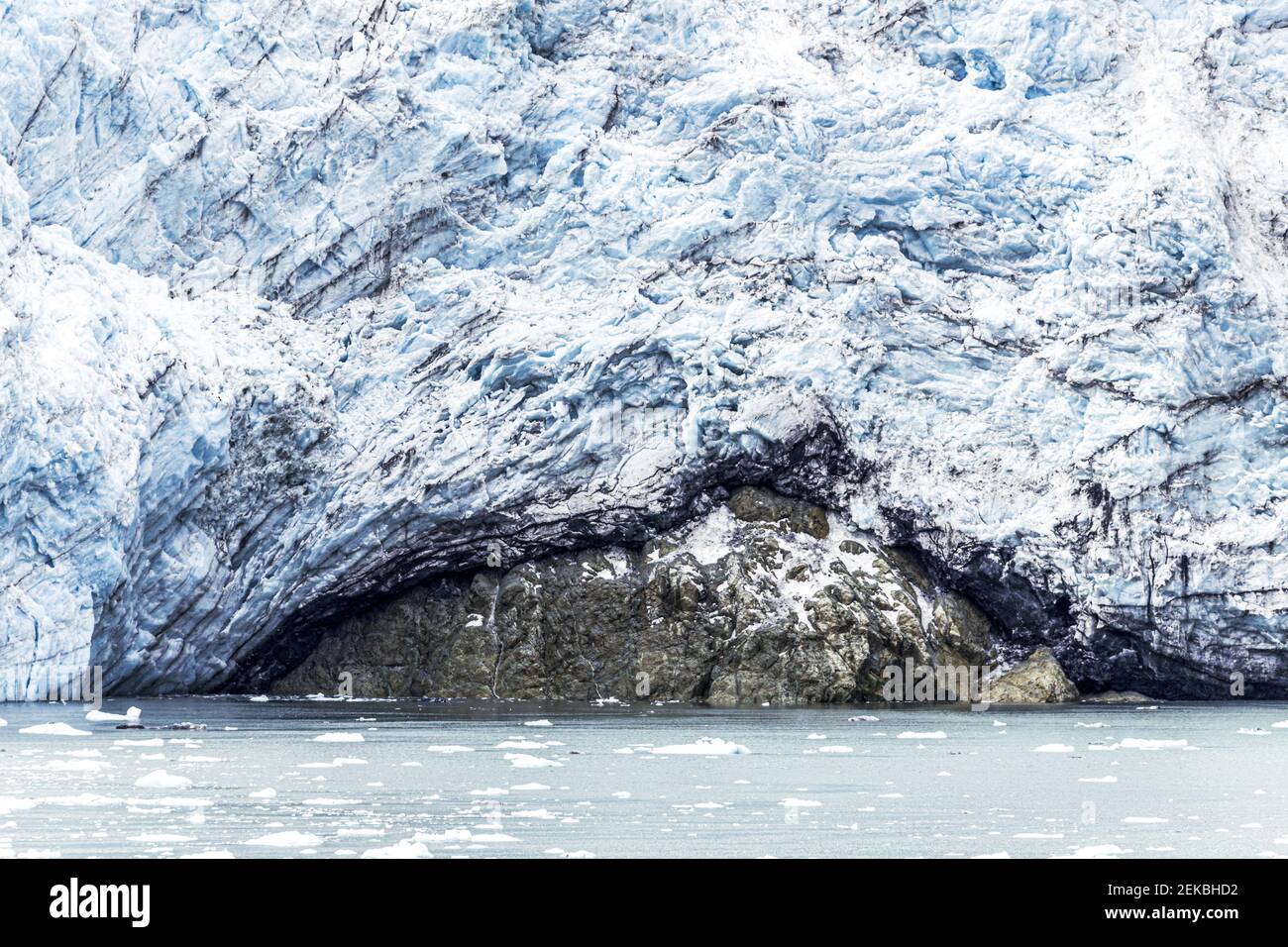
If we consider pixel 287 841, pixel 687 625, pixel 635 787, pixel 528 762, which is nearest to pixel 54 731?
pixel 528 762

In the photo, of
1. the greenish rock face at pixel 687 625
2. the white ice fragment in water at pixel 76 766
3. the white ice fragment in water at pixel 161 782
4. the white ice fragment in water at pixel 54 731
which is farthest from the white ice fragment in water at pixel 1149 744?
the white ice fragment in water at pixel 54 731

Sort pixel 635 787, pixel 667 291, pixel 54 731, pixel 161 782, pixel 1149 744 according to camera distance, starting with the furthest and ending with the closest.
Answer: pixel 667 291 < pixel 1149 744 < pixel 54 731 < pixel 635 787 < pixel 161 782

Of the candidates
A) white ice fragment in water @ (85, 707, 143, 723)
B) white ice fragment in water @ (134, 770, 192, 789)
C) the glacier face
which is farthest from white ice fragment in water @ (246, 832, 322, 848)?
the glacier face

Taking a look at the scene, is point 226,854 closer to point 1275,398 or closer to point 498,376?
point 498,376

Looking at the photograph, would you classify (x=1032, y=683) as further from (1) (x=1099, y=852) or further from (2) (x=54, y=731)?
(1) (x=1099, y=852)

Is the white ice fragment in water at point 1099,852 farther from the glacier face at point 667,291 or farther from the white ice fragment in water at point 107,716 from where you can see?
the glacier face at point 667,291
